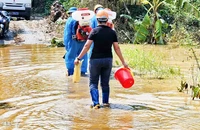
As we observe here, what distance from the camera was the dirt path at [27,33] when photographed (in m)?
19.7

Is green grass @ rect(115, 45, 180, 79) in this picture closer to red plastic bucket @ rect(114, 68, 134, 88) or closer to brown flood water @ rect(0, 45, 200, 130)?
brown flood water @ rect(0, 45, 200, 130)

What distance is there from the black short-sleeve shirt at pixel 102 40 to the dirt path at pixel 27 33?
12240mm

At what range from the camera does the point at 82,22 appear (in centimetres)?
965

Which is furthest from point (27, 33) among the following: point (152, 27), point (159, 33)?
point (159, 33)

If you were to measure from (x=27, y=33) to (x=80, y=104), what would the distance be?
14110 millimetres

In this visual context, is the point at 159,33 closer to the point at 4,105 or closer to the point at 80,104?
the point at 80,104

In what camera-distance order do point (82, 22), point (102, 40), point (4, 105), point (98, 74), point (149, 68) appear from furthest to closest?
point (149, 68), point (82, 22), point (4, 105), point (98, 74), point (102, 40)

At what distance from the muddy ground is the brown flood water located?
766 centimetres

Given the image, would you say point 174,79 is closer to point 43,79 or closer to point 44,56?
point 43,79

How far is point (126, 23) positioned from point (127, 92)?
13.6 m

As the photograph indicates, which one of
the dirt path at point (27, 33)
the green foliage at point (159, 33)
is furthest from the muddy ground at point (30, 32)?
the green foliage at point (159, 33)

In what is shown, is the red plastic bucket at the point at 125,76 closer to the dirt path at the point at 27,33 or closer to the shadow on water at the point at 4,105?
the shadow on water at the point at 4,105

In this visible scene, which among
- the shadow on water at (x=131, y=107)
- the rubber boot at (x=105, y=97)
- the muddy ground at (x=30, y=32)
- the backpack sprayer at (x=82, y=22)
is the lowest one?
the shadow on water at (x=131, y=107)

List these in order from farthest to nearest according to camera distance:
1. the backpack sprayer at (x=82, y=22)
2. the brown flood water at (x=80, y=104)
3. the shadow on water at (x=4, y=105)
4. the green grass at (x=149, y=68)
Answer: the green grass at (x=149, y=68) → the backpack sprayer at (x=82, y=22) → the shadow on water at (x=4, y=105) → the brown flood water at (x=80, y=104)
